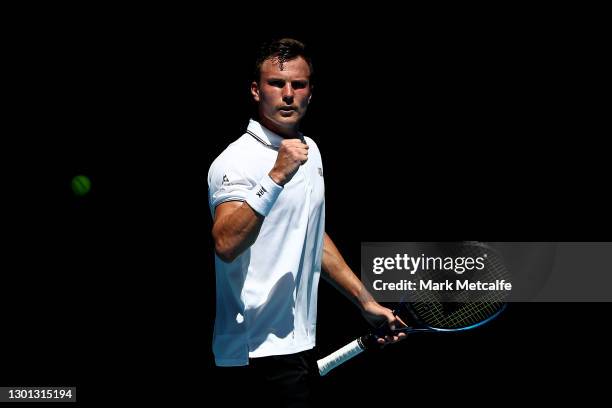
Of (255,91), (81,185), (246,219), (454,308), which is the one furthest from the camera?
(81,185)

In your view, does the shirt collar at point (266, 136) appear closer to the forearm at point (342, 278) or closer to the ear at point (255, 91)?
the ear at point (255, 91)

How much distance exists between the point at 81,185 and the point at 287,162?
2.28 meters

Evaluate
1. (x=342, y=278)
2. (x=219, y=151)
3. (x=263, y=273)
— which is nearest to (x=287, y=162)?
(x=263, y=273)

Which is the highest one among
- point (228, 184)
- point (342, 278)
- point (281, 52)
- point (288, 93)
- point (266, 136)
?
point (281, 52)

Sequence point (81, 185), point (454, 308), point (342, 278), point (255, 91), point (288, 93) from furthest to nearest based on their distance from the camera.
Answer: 1. point (81, 185)
2. point (454, 308)
3. point (342, 278)
4. point (255, 91)
5. point (288, 93)

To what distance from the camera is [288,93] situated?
136 inches

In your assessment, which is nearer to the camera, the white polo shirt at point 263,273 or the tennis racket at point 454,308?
the white polo shirt at point 263,273

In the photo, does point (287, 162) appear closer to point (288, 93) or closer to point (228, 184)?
point (228, 184)

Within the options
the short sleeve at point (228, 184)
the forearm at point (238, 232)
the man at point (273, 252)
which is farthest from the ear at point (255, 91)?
the forearm at point (238, 232)

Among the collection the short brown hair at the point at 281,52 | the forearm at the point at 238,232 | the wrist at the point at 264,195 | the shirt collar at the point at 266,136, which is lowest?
the forearm at the point at 238,232

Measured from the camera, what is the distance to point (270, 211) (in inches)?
134

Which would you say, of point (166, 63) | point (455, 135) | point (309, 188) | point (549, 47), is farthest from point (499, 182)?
point (309, 188)

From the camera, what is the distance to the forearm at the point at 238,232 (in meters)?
3.16

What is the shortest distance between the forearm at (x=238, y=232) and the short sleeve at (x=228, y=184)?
0.35 feet
